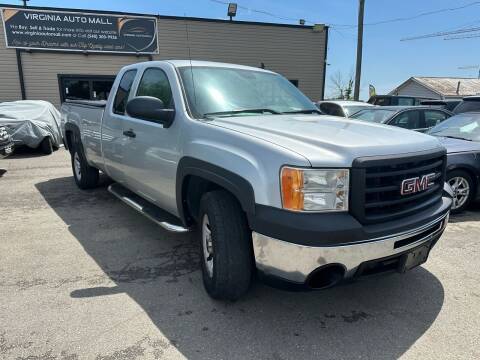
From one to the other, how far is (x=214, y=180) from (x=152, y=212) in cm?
145

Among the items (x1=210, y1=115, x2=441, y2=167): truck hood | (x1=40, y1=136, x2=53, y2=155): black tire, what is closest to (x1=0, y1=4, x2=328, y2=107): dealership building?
(x1=40, y1=136, x2=53, y2=155): black tire

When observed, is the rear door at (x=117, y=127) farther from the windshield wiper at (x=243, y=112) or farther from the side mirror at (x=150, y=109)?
the windshield wiper at (x=243, y=112)

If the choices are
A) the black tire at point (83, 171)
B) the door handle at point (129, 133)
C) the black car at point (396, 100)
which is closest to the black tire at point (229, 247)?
the door handle at point (129, 133)

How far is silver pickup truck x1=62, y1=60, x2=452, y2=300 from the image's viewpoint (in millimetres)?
2375

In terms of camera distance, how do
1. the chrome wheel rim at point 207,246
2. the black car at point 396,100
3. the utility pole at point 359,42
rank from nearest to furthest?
the chrome wheel rim at point 207,246
the utility pole at point 359,42
the black car at point 396,100

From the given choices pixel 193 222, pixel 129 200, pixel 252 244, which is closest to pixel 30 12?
pixel 129 200

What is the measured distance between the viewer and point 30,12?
15.4 metres

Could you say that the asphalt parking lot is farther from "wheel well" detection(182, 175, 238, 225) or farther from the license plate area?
"wheel well" detection(182, 175, 238, 225)

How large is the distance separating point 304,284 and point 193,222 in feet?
4.75

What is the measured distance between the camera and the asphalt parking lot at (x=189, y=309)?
257cm

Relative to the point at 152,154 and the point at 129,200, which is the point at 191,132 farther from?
the point at 129,200

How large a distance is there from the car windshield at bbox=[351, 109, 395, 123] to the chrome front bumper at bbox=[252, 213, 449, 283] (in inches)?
251

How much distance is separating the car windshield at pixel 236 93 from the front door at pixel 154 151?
0.23m

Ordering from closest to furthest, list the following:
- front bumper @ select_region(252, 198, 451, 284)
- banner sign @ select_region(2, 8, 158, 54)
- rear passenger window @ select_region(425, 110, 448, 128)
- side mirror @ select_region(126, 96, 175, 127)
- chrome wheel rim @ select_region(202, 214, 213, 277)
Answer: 1. front bumper @ select_region(252, 198, 451, 284)
2. chrome wheel rim @ select_region(202, 214, 213, 277)
3. side mirror @ select_region(126, 96, 175, 127)
4. rear passenger window @ select_region(425, 110, 448, 128)
5. banner sign @ select_region(2, 8, 158, 54)
